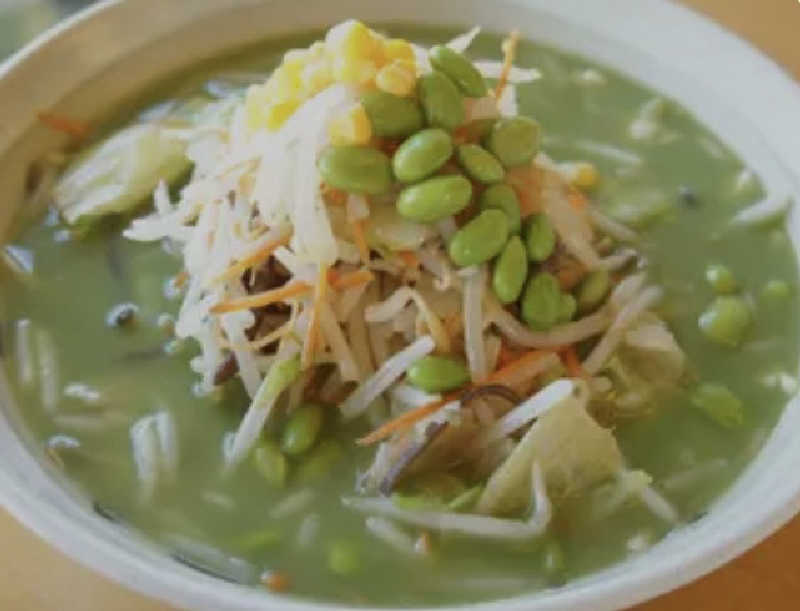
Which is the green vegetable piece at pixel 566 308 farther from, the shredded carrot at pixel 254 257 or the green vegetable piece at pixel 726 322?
the shredded carrot at pixel 254 257

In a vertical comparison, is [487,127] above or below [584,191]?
above

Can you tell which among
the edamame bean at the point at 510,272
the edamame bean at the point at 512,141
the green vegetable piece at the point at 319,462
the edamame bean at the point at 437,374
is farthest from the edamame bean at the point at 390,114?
the green vegetable piece at the point at 319,462

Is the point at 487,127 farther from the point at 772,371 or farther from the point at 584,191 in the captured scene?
the point at 772,371

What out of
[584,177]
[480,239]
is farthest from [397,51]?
[584,177]

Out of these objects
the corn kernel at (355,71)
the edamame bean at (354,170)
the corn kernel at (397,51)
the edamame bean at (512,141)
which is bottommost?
the edamame bean at (512,141)

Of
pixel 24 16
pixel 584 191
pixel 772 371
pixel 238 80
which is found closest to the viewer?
pixel 772 371

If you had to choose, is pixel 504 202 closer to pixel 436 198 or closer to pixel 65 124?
pixel 436 198

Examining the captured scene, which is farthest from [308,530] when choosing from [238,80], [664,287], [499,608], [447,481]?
[238,80]

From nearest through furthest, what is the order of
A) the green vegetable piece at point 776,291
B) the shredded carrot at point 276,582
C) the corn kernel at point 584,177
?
the shredded carrot at point 276,582
the green vegetable piece at point 776,291
the corn kernel at point 584,177
